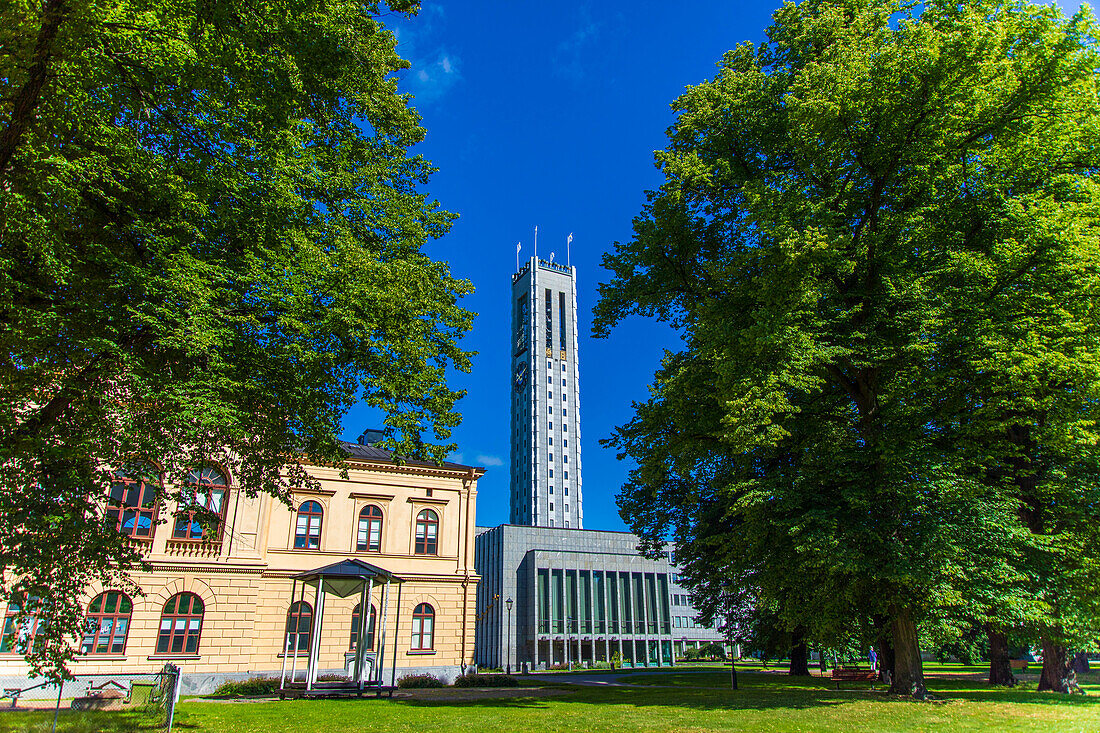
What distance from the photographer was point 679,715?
13281mm

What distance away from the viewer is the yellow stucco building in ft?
84.6

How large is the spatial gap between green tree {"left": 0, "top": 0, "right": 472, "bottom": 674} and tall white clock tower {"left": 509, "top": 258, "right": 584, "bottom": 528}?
9043 cm

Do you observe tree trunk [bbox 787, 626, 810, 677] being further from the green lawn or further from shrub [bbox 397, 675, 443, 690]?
shrub [bbox 397, 675, 443, 690]

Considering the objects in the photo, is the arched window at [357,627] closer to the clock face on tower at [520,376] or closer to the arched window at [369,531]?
the arched window at [369,531]

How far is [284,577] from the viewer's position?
28953mm

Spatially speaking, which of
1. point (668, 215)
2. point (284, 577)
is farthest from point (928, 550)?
point (284, 577)

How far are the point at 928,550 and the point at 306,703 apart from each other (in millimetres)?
17928

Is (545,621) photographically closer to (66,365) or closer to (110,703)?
(110,703)

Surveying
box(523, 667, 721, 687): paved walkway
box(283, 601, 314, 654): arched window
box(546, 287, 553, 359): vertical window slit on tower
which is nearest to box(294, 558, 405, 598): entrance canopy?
box(283, 601, 314, 654): arched window

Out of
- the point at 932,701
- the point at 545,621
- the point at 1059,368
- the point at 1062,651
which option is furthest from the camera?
the point at 545,621

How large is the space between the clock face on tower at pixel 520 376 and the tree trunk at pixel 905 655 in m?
92.3

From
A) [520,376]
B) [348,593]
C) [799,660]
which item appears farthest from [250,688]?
[520,376]

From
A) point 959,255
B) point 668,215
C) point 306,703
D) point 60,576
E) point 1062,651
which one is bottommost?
point 306,703

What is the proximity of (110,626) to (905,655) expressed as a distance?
2862 cm
